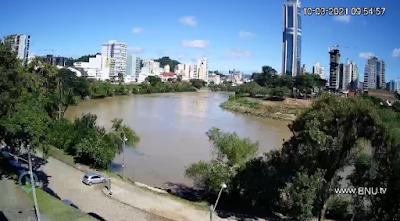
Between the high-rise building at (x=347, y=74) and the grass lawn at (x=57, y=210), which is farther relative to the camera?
the high-rise building at (x=347, y=74)

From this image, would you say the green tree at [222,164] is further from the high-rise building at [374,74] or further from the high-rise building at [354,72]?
the high-rise building at [354,72]

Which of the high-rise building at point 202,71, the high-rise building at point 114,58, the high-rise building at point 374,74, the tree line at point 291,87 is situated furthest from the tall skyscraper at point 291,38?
the tree line at point 291,87

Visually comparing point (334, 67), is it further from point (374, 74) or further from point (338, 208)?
point (338, 208)

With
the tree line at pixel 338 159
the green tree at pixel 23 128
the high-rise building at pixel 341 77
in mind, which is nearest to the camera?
the tree line at pixel 338 159

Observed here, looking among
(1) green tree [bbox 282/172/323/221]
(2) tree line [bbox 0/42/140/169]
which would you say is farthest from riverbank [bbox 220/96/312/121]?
(1) green tree [bbox 282/172/323/221]

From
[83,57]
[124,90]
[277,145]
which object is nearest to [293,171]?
[277,145]

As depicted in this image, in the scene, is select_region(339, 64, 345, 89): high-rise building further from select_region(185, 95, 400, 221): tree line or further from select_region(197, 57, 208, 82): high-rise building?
select_region(185, 95, 400, 221): tree line
